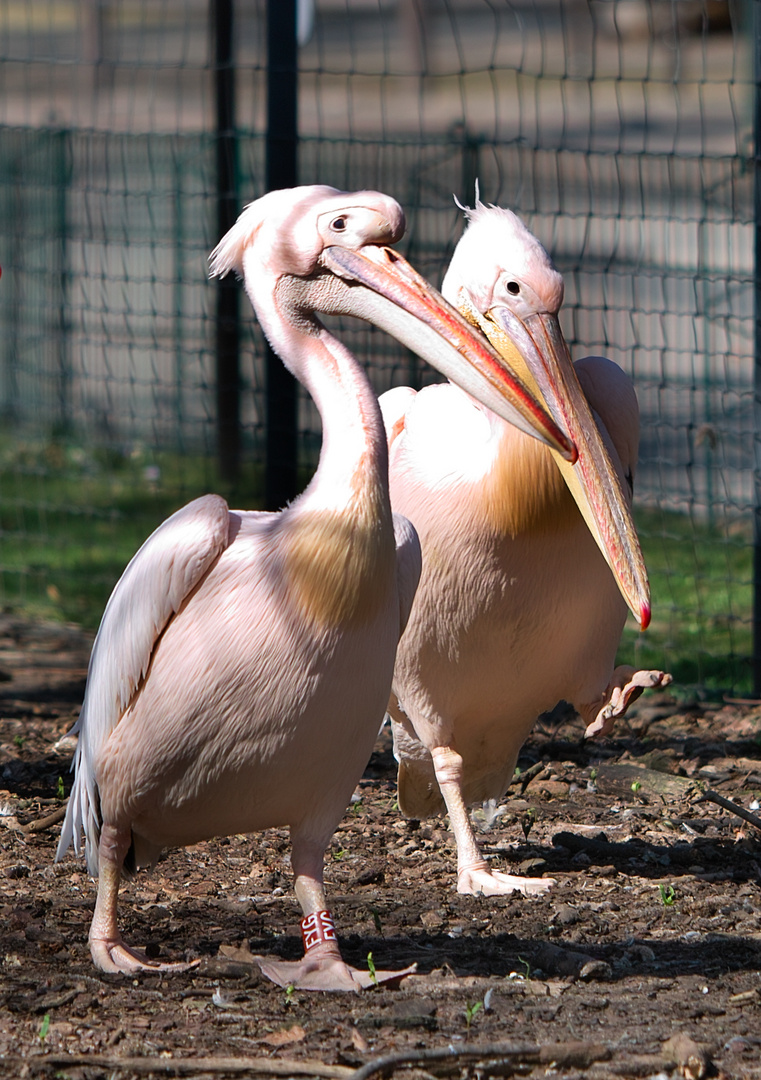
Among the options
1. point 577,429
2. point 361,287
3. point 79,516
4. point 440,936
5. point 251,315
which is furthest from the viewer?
point 251,315

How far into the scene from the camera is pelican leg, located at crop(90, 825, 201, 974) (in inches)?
112

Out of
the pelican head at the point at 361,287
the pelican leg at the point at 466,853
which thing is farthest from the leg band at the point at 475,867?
the pelican head at the point at 361,287

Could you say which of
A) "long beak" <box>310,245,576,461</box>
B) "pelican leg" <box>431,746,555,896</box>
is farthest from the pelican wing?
"pelican leg" <box>431,746,555,896</box>

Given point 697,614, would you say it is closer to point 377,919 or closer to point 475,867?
point 475,867

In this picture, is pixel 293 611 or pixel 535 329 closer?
pixel 293 611

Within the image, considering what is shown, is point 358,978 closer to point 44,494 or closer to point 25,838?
point 25,838

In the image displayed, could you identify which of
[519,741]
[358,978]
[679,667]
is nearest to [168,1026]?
[358,978]

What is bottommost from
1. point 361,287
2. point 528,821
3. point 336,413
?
point 528,821

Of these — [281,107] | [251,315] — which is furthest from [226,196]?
[251,315]

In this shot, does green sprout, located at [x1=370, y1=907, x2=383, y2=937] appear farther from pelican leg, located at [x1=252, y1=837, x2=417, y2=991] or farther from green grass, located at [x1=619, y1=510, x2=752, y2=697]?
green grass, located at [x1=619, y1=510, x2=752, y2=697]

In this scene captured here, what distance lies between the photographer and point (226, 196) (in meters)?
5.56

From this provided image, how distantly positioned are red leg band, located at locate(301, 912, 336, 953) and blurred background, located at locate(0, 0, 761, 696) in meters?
2.59

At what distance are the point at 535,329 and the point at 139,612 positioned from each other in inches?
49.2

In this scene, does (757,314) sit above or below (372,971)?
above
